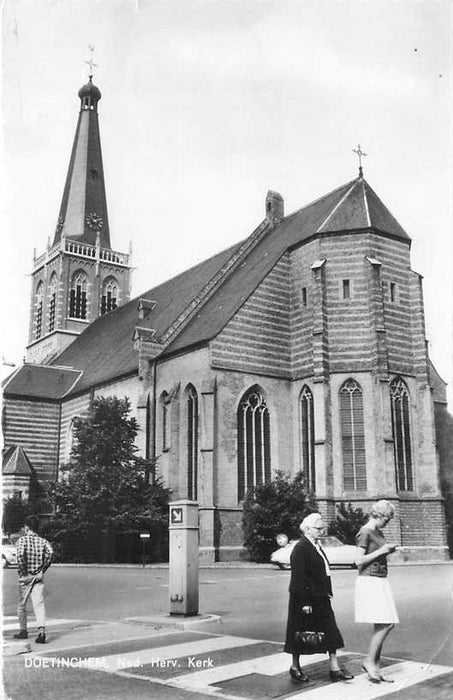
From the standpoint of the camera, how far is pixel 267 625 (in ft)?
37.3

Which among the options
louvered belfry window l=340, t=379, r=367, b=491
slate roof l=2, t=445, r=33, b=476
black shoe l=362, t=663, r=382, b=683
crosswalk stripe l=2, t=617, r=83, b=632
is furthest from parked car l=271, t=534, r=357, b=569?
slate roof l=2, t=445, r=33, b=476

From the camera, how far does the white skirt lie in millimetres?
7637

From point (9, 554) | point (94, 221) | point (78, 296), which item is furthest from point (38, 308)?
point (9, 554)

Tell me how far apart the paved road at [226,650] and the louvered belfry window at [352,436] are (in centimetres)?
1436

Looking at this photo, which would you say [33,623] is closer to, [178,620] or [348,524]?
[178,620]

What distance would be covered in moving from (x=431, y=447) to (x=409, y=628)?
2247 centimetres

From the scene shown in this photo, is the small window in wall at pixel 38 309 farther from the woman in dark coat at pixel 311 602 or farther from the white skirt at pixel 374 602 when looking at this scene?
the white skirt at pixel 374 602

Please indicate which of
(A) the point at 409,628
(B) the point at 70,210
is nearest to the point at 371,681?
(A) the point at 409,628

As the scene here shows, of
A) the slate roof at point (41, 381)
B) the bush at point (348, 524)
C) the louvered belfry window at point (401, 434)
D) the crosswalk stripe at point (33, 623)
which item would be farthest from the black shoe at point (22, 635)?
the slate roof at point (41, 381)

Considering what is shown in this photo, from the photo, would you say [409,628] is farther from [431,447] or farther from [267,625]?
[431,447]

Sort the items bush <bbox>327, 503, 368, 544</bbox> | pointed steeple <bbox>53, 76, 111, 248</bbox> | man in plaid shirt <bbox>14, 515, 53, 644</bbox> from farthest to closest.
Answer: pointed steeple <bbox>53, 76, 111, 248</bbox> → bush <bbox>327, 503, 368, 544</bbox> → man in plaid shirt <bbox>14, 515, 53, 644</bbox>

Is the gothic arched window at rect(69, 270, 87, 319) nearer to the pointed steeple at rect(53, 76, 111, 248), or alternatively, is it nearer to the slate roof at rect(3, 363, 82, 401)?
the pointed steeple at rect(53, 76, 111, 248)

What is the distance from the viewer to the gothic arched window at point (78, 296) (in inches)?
2404

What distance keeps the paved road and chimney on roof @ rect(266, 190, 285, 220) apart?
96.4 feet
